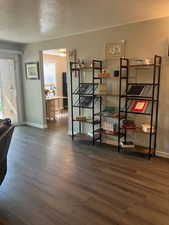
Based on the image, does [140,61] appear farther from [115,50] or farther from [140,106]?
[140,106]

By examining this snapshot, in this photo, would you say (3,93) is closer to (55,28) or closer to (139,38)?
(55,28)

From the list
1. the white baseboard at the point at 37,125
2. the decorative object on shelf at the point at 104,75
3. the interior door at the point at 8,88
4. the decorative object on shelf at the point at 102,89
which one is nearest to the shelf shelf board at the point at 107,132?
the decorative object on shelf at the point at 102,89

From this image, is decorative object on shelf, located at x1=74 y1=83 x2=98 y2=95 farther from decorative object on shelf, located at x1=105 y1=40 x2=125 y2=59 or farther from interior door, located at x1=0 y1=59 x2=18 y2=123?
interior door, located at x1=0 y1=59 x2=18 y2=123

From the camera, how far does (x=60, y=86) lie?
820 centimetres

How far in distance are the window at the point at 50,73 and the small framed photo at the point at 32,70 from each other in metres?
2.26

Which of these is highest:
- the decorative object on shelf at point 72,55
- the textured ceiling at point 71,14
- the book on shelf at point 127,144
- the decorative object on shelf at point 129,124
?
the textured ceiling at point 71,14

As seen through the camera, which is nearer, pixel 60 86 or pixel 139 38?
pixel 139 38

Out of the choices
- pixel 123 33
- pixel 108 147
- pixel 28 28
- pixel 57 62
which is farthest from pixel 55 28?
pixel 57 62

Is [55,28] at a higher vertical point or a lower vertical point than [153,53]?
higher

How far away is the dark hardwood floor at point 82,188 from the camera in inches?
77.5

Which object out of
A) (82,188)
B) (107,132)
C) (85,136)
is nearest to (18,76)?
(85,136)

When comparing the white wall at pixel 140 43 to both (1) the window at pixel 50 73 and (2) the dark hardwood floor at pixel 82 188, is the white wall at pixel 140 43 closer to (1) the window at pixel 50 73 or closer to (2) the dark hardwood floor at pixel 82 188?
(2) the dark hardwood floor at pixel 82 188

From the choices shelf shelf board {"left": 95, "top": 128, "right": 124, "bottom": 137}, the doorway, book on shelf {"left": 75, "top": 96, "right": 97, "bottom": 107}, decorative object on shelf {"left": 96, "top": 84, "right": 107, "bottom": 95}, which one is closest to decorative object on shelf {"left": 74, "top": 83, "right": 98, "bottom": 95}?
book on shelf {"left": 75, "top": 96, "right": 97, "bottom": 107}

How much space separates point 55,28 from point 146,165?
3.07 m
